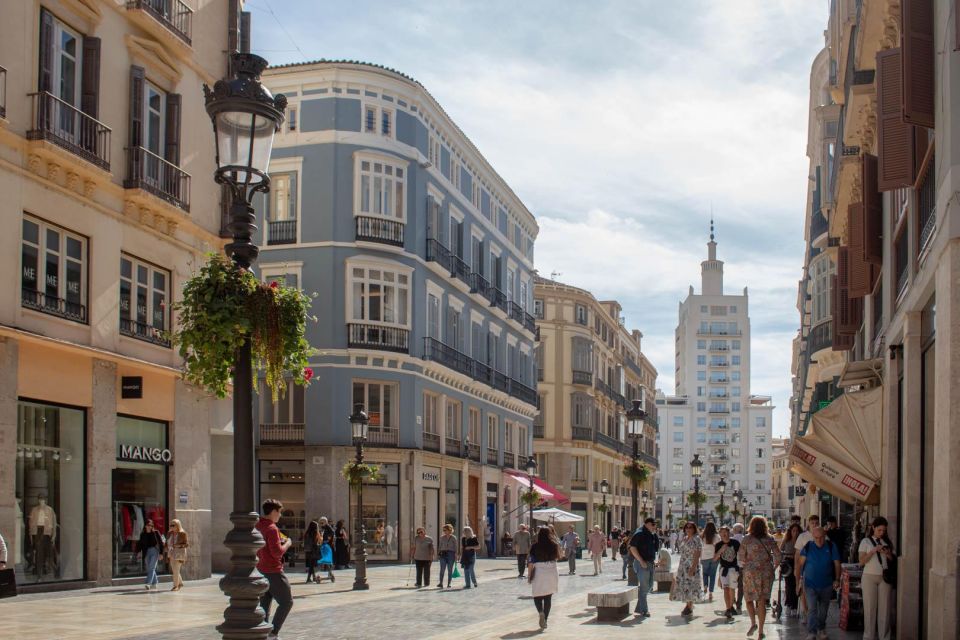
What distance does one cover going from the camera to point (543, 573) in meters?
17.7

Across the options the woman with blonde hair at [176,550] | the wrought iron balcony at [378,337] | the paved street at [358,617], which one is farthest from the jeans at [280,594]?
the wrought iron balcony at [378,337]

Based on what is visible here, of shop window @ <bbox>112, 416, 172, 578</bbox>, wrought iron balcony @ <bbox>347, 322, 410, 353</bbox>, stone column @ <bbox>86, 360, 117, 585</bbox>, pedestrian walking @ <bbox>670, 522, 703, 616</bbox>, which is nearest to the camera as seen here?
pedestrian walking @ <bbox>670, 522, 703, 616</bbox>

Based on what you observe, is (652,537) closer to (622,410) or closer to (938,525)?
(938,525)

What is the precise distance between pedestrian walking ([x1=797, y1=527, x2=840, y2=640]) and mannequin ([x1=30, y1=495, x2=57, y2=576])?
13.4 metres

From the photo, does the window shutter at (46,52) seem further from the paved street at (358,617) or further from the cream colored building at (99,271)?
the paved street at (358,617)

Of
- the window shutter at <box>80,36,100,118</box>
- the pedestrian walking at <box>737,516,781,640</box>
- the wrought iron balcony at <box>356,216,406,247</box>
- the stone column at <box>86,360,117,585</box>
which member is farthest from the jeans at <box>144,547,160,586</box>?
the wrought iron balcony at <box>356,216,406,247</box>

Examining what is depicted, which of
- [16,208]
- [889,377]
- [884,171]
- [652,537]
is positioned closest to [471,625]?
[652,537]

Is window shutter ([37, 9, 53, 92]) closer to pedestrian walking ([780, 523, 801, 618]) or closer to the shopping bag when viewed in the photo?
the shopping bag

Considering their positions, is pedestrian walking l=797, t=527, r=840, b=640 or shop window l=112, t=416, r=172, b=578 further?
shop window l=112, t=416, r=172, b=578

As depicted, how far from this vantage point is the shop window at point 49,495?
2075 centimetres

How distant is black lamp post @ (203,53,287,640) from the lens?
337 inches

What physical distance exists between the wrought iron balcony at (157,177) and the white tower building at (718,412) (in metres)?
132

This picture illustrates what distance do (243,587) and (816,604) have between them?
9.91 metres

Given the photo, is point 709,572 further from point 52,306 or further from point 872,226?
point 52,306
